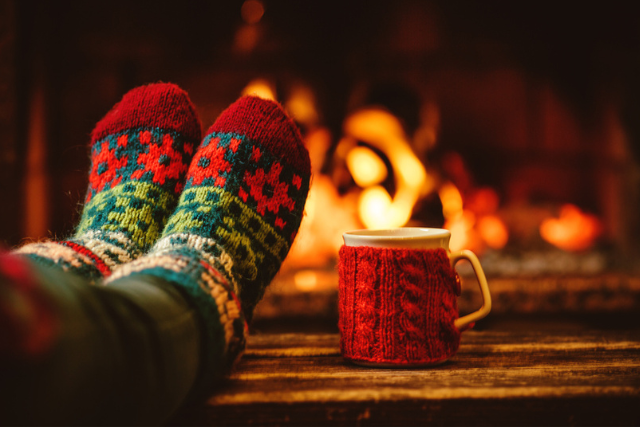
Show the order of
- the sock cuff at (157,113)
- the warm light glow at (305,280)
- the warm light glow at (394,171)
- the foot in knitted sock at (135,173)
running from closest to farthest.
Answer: the foot in knitted sock at (135,173) → the sock cuff at (157,113) → the warm light glow at (305,280) → the warm light glow at (394,171)

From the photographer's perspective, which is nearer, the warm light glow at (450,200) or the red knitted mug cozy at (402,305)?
the red knitted mug cozy at (402,305)

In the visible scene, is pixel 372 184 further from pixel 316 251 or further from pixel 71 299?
pixel 71 299

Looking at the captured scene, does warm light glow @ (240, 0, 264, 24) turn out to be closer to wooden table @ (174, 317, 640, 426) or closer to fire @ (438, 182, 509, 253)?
fire @ (438, 182, 509, 253)

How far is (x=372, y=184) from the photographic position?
46.8 inches

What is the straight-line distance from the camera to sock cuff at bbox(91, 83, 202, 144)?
25.3 inches

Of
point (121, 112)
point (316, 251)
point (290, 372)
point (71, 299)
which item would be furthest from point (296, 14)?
point (71, 299)

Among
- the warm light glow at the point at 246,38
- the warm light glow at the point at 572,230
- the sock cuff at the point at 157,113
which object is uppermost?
the warm light glow at the point at 246,38

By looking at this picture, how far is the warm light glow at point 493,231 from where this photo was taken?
4.10 ft

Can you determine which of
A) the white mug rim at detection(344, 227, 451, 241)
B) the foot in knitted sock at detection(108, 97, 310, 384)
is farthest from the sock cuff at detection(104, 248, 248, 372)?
the white mug rim at detection(344, 227, 451, 241)

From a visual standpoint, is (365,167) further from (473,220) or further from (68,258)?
(68,258)

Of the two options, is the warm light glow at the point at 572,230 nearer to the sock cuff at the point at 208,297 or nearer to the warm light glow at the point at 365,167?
the warm light glow at the point at 365,167

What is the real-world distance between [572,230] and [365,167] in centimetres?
54

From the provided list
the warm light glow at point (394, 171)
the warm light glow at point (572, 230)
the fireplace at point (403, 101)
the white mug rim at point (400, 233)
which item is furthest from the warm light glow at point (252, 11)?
the white mug rim at point (400, 233)

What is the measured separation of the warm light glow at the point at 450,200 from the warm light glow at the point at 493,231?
74 mm
